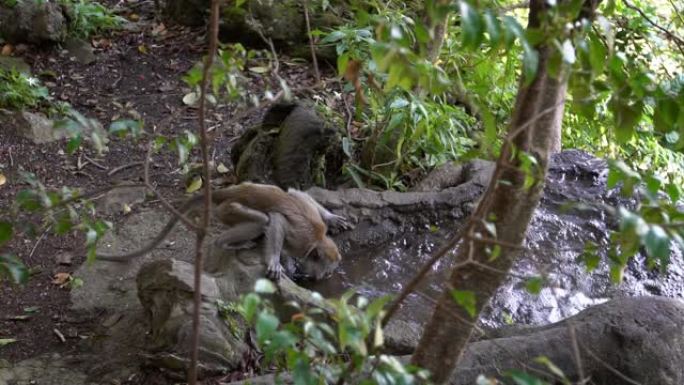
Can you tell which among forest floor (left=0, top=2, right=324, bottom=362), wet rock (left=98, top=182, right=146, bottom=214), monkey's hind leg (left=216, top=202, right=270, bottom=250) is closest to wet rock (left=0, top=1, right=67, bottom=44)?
forest floor (left=0, top=2, right=324, bottom=362)

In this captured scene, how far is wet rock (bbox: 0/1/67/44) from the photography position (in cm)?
898

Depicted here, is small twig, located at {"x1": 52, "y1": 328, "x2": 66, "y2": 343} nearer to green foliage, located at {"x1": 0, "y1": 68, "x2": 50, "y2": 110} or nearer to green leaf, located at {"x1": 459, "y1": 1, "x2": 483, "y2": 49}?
green foliage, located at {"x1": 0, "y1": 68, "x2": 50, "y2": 110}

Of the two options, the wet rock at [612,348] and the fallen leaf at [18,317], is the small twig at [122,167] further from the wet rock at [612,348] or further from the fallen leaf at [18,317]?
the wet rock at [612,348]

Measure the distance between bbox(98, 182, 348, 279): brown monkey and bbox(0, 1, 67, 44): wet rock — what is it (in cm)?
440

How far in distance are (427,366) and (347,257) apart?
9.70 ft

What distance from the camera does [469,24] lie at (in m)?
1.88

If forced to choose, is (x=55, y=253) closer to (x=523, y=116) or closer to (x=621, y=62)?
(x=523, y=116)

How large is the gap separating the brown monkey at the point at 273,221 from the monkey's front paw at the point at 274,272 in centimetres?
12

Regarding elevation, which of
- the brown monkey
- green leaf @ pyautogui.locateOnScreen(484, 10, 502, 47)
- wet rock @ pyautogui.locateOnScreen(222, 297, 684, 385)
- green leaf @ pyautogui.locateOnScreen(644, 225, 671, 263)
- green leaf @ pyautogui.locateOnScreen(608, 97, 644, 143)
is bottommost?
the brown monkey

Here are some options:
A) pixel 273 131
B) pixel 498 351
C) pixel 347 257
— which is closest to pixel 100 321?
pixel 347 257

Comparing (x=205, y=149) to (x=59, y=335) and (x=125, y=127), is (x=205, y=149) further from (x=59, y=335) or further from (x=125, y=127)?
(x=59, y=335)

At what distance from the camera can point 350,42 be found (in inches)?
275

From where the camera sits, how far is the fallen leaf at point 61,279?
5953 millimetres

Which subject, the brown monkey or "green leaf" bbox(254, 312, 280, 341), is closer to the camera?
"green leaf" bbox(254, 312, 280, 341)
